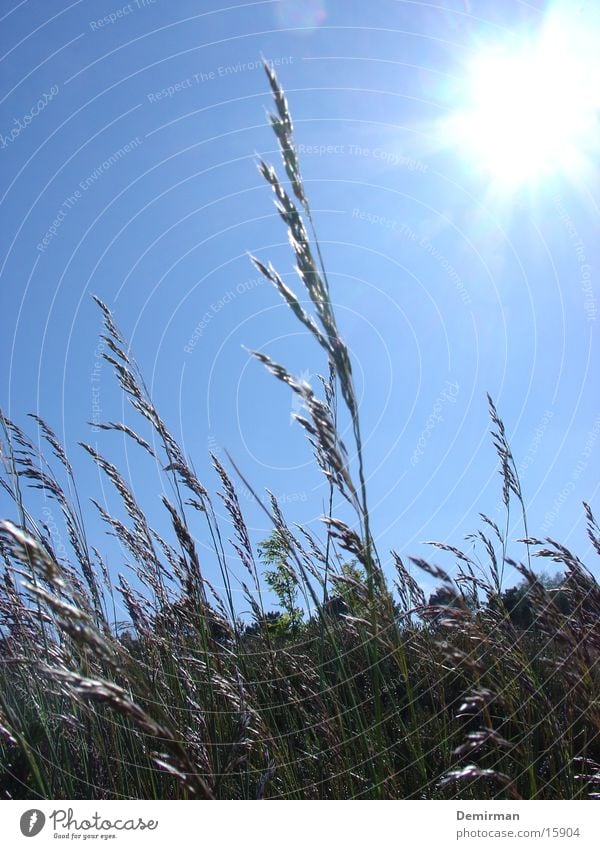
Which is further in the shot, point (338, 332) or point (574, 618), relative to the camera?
point (574, 618)

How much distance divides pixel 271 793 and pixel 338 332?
54.2 inches

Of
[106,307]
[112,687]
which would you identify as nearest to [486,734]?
[112,687]

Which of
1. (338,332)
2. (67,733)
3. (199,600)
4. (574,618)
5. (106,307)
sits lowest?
(67,733)

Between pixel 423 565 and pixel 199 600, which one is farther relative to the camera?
pixel 199 600

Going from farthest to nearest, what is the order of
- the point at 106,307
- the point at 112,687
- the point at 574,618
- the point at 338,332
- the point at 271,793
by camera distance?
1. the point at 106,307
2. the point at 574,618
3. the point at 271,793
4. the point at 338,332
5. the point at 112,687

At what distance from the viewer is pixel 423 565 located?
1.45 metres

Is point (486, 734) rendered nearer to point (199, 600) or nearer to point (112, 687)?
point (112, 687)

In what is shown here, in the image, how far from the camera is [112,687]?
108cm

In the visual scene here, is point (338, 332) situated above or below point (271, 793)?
above
